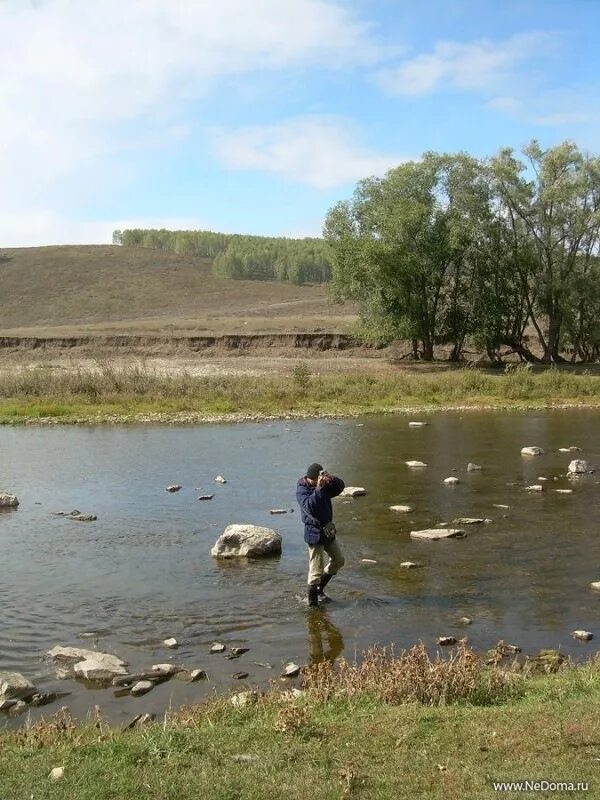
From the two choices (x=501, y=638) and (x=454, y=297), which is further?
(x=454, y=297)

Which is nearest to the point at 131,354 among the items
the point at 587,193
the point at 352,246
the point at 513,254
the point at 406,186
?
the point at 352,246

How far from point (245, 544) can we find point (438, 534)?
4.10 m

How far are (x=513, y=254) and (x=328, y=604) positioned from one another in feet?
170

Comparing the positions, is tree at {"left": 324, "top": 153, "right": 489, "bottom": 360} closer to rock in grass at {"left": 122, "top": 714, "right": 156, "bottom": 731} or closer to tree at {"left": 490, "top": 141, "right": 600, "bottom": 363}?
tree at {"left": 490, "top": 141, "right": 600, "bottom": 363}

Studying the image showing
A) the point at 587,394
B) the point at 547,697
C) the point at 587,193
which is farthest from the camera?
the point at 587,193

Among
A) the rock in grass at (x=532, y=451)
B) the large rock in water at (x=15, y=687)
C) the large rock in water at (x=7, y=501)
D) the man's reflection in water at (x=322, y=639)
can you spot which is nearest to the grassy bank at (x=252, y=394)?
the rock in grass at (x=532, y=451)

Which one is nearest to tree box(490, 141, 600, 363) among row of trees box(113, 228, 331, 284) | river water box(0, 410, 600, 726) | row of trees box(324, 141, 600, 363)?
row of trees box(324, 141, 600, 363)

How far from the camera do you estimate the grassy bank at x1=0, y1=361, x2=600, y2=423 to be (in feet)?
136

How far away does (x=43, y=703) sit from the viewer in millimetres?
9938

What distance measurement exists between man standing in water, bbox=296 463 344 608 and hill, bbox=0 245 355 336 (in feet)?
210

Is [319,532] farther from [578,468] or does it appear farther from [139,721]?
[578,468]

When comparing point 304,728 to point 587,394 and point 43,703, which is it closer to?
point 43,703

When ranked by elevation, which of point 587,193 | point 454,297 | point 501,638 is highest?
point 587,193

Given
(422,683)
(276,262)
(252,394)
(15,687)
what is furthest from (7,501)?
(276,262)
